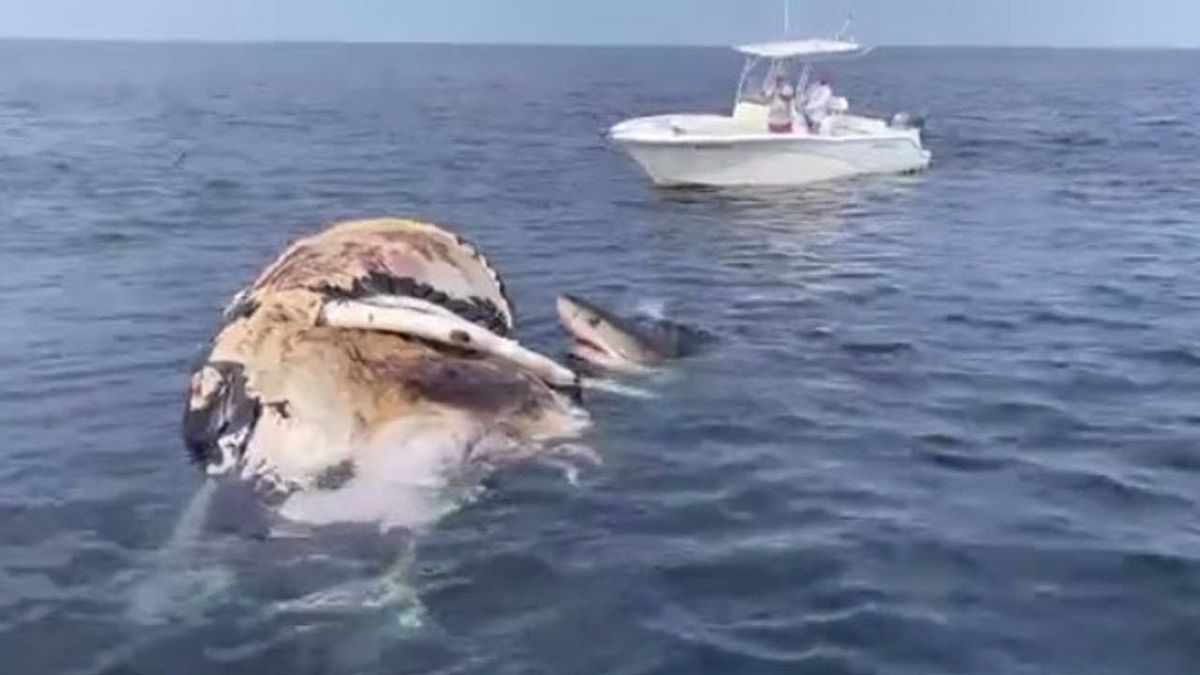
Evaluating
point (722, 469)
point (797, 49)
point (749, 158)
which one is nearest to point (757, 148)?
point (749, 158)

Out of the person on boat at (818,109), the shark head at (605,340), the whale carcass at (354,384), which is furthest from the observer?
the person on boat at (818,109)

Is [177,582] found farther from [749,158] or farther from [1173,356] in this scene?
[749,158]

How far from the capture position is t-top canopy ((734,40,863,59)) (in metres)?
35.8

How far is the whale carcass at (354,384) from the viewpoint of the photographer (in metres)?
10.2

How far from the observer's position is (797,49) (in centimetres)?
3634

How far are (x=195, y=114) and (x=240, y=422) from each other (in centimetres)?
6043

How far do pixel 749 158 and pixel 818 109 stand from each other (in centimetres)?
289

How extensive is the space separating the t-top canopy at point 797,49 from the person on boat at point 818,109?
1.04 metres

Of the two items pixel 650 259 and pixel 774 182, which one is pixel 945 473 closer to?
pixel 650 259

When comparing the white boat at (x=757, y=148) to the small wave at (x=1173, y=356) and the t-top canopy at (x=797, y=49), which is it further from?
the small wave at (x=1173, y=356)

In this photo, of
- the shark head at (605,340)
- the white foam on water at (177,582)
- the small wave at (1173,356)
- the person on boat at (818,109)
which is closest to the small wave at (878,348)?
the shark head at (605,340)

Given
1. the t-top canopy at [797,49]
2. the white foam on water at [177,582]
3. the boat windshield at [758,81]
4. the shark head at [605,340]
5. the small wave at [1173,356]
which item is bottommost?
the small wave at [1173,356]

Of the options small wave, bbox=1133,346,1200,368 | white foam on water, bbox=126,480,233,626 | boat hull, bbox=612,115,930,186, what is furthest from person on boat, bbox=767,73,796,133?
white foam on water, bbox=126,480,233,626

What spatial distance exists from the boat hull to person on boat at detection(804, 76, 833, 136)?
726mm
